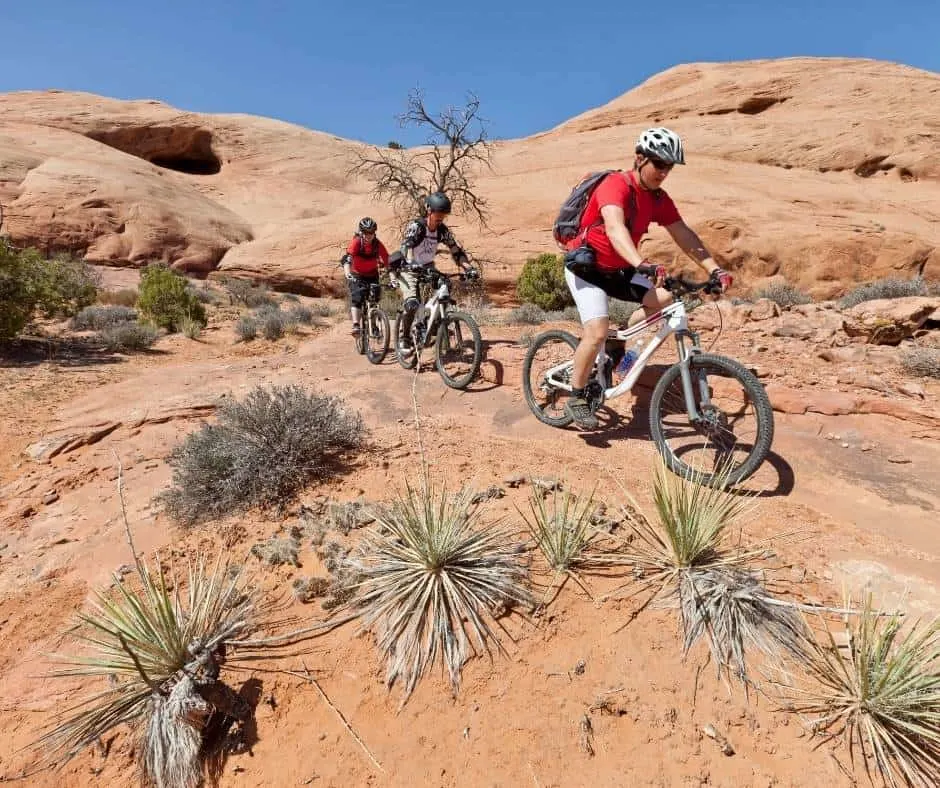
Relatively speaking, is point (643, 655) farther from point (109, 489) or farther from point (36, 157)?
point (36, 157)

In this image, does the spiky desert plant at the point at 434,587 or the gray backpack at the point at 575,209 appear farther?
the gray backpack at the point at 575,209

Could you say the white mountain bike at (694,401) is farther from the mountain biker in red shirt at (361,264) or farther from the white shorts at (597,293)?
the mountain biker in red shirt at (361,264)

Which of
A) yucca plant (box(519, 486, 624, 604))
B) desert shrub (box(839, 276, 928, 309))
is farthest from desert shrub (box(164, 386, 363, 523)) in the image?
desert shrub (box(839, 276, 928, 309))

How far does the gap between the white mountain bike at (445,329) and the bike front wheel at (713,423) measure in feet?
6.83

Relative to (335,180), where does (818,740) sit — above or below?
below

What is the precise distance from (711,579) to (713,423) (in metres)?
1.31

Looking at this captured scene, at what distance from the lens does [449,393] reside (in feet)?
16.4

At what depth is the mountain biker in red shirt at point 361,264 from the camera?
7.11 metres

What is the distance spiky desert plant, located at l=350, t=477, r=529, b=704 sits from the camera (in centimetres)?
191

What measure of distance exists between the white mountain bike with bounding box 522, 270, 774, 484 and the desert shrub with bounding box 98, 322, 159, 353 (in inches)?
384

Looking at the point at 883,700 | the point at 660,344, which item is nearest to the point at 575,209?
the point at 660,344

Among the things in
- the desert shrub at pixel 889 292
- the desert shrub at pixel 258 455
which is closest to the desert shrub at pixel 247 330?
the desert shrub at pixel 258 455

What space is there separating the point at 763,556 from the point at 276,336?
10518 mm

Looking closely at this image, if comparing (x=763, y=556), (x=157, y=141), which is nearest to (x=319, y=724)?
(x=763, y=556)
